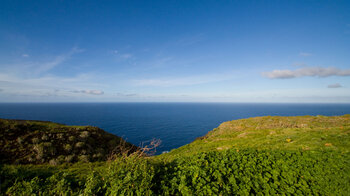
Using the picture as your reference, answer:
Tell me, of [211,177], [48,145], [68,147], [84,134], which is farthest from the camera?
[84,134]

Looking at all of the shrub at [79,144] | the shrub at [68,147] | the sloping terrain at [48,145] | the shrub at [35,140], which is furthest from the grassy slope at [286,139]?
the shrub at [35,140]

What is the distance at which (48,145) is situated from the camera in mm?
18422

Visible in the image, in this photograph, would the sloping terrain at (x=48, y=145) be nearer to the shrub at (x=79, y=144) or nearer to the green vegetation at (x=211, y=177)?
the shrub at (x=79, y=144)

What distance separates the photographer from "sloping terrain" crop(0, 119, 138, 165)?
1648cm

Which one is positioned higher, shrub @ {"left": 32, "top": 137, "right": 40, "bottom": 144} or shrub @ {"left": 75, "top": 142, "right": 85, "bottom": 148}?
shrub @ {"left": 32, "top": 137, "right": 40, "bottom": 144}

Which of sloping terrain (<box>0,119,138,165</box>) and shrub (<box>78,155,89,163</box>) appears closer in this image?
sloping terrain (<box>0,119,138,165</box>)

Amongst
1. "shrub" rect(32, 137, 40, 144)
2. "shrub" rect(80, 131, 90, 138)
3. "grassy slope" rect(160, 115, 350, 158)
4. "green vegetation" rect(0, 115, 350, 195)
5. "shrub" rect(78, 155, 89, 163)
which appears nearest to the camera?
"green vegetation" rect(0, 115, 350, 195)

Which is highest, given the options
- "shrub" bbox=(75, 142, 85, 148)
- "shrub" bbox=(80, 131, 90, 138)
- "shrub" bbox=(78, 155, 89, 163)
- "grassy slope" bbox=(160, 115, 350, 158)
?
"grassy slope" bbox=(160, 115, 350, 158)

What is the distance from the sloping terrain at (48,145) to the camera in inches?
649

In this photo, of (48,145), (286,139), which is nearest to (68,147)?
(48,145)

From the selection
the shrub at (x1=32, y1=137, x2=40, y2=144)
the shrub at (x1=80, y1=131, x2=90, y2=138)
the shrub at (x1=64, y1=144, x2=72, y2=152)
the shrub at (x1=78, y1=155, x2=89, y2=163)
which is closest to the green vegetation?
the shrub at (x1=78, y1=155, x2=89, y2=163)

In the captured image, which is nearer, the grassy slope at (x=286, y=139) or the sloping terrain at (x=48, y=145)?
the grassy slope at (x=286, y=139)

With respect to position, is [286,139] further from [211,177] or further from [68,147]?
[68,147]

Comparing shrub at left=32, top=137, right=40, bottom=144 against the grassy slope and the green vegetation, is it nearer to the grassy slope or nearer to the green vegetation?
the green vegetation
